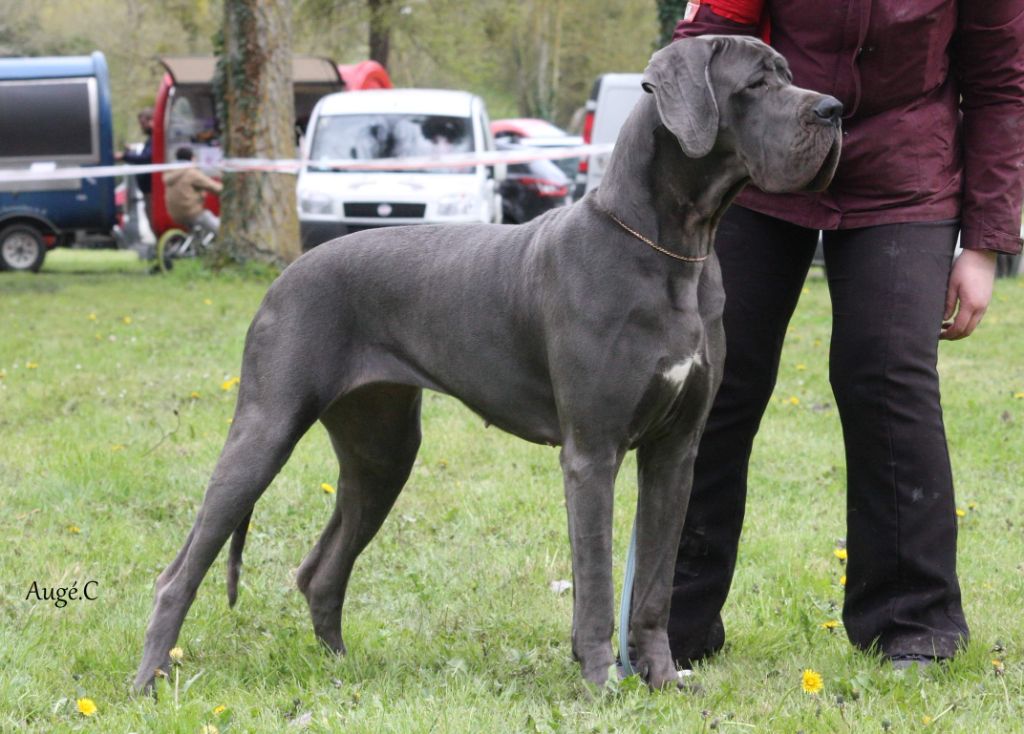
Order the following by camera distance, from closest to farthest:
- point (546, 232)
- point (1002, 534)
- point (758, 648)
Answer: point (546, 232), point (758, 648), point (1002, 534)

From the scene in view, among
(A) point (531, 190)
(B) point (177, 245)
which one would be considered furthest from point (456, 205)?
(A) point (531, 190)

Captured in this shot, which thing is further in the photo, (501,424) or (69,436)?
(69,436)

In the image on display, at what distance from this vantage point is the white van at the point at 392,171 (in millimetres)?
15242

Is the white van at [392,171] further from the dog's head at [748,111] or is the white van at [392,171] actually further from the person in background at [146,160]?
the dog's head at [748,111]

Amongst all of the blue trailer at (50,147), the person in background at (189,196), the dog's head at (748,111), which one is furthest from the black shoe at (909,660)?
the blue trailer at (50,147)

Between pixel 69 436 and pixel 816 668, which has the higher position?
pixel 816 668

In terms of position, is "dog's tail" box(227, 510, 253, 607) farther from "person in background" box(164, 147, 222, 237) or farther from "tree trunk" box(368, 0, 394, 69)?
"tree trunk" box(368, 0, 394, 69)

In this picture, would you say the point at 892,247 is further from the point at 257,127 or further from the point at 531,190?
the point at 531,190

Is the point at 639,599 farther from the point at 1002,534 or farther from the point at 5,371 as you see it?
the point at 5,371

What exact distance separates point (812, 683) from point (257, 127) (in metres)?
12.4

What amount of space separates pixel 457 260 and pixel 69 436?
12.1 ft

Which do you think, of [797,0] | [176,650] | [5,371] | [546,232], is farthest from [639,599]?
[5,371]

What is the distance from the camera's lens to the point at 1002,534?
201 inches

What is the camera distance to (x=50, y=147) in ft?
57.7
